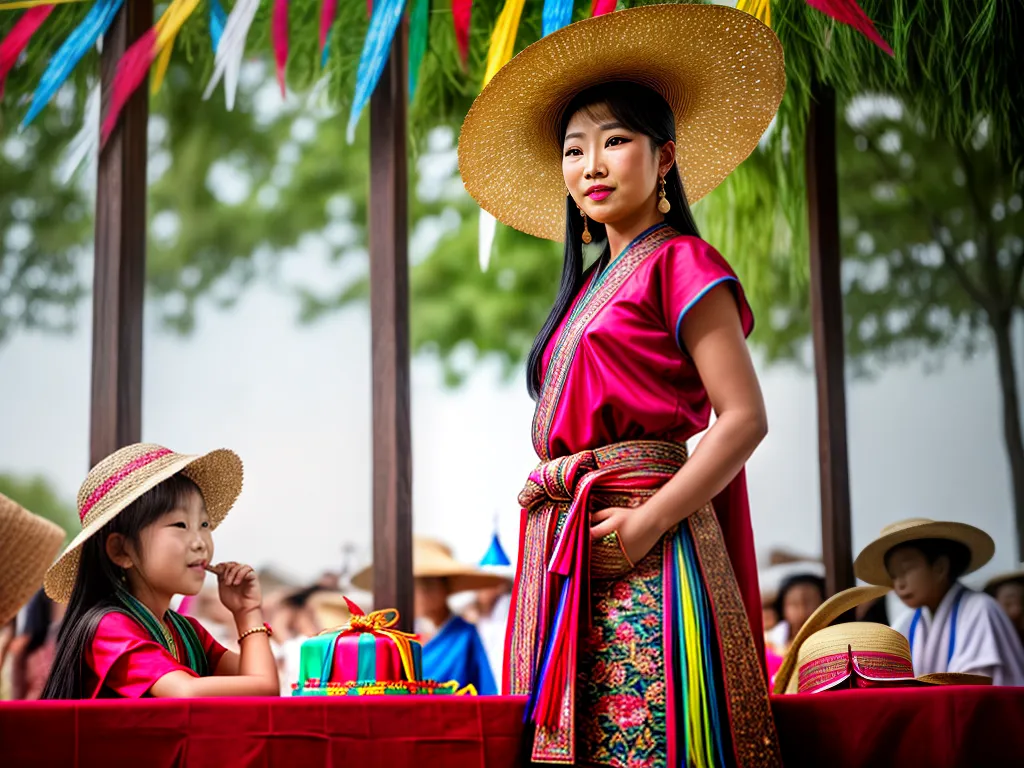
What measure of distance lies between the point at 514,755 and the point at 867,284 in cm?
752

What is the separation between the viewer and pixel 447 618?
437cm

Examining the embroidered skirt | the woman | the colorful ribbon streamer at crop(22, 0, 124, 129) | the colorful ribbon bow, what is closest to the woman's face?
the woman

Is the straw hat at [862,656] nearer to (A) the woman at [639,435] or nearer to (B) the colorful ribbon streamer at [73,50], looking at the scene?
(A) the woman at [639,435]

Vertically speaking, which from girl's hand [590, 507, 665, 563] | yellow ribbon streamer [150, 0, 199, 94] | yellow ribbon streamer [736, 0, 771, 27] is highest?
yellow ribbon streamer [150, 0, 199, 94]

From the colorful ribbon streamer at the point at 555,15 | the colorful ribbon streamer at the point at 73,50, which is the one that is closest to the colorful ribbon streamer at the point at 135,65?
the colorful ribbon streamer at the point at 73,50

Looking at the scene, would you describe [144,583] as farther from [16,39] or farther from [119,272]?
[16,39]

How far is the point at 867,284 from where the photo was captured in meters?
8.57

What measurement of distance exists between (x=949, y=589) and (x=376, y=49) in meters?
2.45

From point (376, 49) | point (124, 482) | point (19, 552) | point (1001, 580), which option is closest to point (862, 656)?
point (124, 482)

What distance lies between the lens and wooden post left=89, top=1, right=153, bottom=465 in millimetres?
2855

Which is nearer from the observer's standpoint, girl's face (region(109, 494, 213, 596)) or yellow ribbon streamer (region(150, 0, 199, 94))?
girl's face (region(109, 494, 213, 596))

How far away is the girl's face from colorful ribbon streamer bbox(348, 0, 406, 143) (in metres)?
1.18

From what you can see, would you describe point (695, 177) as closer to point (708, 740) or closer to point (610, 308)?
point (610, 308)

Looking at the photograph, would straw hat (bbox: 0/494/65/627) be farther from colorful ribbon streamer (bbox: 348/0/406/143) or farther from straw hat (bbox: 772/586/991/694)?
straw hat (bbox: 772/586/991/694)
